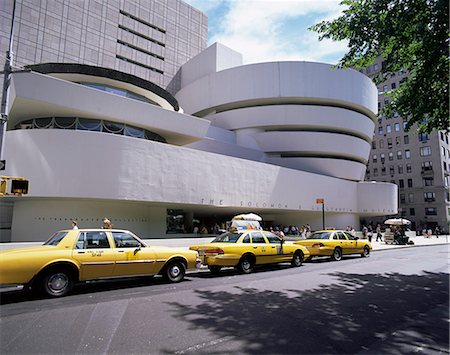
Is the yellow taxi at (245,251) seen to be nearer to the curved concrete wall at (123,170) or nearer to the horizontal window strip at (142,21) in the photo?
the curved concrete wall at (123,170)

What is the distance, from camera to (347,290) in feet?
26.5

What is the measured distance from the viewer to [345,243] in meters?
15.8

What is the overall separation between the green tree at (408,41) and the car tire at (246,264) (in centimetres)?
→ 748

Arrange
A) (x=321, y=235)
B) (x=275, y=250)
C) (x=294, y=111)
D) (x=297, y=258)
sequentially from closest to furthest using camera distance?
(x=275, y=250)
(x=297, y=258)
(x=321, y=235)
(x=294, y=111)

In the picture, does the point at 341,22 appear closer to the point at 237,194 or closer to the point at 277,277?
the point at 277,277

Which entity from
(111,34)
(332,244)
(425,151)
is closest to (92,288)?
(332,244)

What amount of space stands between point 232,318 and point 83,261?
4138mm

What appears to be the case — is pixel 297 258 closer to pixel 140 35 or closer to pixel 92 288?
pixel 92 288

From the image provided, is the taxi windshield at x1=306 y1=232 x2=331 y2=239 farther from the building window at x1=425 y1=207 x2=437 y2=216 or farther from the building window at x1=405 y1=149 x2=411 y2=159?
the building window at x1=405 y1=149 x2=411 y2=159

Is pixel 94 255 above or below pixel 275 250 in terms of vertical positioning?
above

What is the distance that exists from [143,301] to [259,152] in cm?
3193

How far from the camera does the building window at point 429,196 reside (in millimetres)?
60312

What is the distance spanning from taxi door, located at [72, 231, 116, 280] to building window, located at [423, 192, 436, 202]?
226 feet

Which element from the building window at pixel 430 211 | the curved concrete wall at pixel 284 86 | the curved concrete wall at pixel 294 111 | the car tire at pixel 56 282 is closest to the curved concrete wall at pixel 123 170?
the curved concrete wall at pixel 294 111
